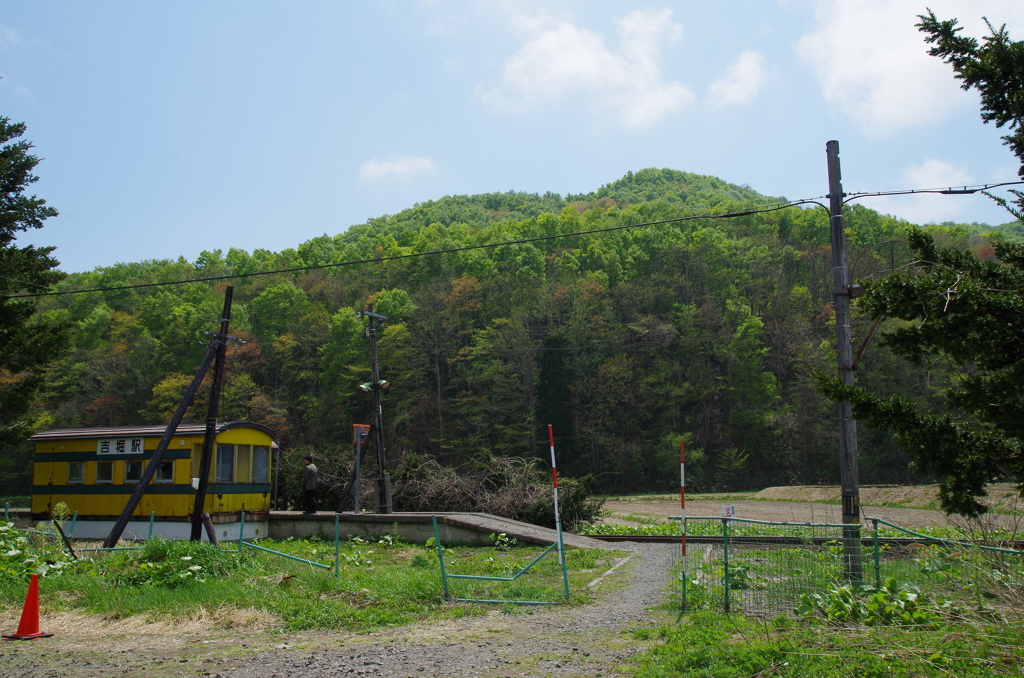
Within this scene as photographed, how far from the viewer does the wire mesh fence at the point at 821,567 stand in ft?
19.6

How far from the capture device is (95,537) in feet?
64.5

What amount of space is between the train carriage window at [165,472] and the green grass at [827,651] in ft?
49.7

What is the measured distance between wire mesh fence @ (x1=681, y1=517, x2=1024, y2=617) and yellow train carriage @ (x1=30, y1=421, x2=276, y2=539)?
13.8 m

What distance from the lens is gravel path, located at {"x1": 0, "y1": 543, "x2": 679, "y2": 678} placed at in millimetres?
6891

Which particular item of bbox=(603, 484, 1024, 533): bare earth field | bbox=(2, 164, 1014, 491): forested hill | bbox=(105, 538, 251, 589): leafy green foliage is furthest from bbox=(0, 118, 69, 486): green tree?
bbox=(2, 164, 1014, 491): forested hill

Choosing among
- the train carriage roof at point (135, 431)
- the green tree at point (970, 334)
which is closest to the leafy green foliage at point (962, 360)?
the green tree at point (970, 334)

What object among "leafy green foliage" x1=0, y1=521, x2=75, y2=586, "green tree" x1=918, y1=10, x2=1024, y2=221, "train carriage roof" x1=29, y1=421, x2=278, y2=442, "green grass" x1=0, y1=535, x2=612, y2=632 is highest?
"green tree" x1=918, y1=10, x2=1024, y2=221

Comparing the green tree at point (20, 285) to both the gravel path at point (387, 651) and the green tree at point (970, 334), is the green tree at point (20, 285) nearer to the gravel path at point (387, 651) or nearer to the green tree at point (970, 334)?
the gravel path at point (387, 651)

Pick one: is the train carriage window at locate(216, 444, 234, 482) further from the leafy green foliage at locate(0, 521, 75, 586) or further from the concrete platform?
the leafy green foliage at locate(0, 521, 75, 586)

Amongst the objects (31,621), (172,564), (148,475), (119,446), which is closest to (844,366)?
(172,564)

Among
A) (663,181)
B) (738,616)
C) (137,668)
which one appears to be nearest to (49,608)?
(137,668)

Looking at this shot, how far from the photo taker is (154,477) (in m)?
19.1

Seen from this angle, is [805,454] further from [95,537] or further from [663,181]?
[663,181]

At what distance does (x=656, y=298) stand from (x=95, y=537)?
51.5 m
